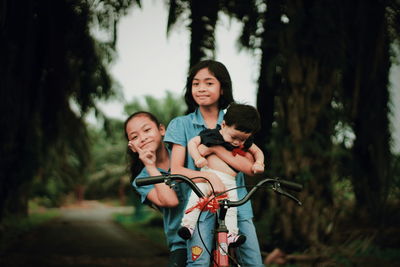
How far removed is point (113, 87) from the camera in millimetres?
14148

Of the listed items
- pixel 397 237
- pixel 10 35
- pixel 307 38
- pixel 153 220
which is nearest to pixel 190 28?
pixel 307 38

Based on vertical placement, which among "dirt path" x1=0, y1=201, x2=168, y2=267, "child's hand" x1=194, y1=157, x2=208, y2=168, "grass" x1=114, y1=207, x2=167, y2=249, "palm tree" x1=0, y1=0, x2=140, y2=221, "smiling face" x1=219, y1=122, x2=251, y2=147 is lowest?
"grass" x1=114, y1=207, x2=167, y2=249

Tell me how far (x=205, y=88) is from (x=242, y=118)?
1.20 feet

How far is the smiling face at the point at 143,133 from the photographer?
8.25 feet

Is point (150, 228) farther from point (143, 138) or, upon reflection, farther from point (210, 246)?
point (210, 246)

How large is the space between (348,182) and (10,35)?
5.86 m

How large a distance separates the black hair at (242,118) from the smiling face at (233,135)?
2cm

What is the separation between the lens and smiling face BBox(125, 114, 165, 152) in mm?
2516


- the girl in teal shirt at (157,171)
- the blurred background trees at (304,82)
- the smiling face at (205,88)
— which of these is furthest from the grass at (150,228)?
the smiling face at (205,88)

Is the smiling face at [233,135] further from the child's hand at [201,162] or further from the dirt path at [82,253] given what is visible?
the dirt path at [82,253]

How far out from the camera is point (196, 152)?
223 cm

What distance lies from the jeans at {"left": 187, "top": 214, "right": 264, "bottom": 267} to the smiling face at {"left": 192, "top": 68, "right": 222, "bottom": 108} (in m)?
0.59

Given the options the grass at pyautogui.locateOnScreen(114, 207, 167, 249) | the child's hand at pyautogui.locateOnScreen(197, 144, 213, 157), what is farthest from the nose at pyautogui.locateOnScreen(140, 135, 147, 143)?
the grass at pyautogui.locateOnScreen(114, 207, 167, 249)

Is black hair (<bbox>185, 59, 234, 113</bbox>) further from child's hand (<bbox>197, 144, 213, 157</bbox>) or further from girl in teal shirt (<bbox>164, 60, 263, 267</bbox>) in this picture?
child's hand (<bbox>197, 144, 213, 157</bbox>)
